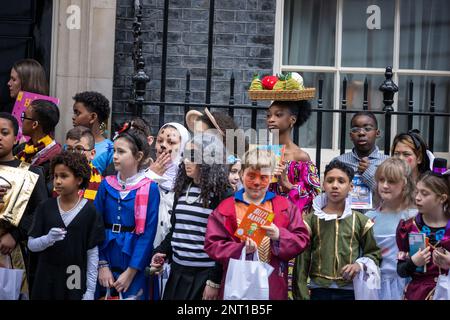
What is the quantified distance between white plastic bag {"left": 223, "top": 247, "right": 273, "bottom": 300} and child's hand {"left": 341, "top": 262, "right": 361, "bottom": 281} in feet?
1.83

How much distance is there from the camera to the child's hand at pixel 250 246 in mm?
6930

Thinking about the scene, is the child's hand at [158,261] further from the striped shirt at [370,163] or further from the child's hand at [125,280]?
the striped shirt at [370,163]

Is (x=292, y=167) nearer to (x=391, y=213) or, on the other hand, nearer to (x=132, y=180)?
(x=391, y=213)

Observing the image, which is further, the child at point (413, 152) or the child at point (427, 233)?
the child at point (413, 152)

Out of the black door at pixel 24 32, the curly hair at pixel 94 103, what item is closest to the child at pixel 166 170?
the curly hair at pixel 94 103

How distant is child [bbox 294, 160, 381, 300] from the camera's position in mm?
7211

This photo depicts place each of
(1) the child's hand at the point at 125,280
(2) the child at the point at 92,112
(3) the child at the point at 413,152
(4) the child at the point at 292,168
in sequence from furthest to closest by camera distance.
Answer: (2) the child at the point at 92,112 → (3) the child at the point at 413,152 → (4) the child at the point at 292,168 → (1) the child's hand at the point at 125,280

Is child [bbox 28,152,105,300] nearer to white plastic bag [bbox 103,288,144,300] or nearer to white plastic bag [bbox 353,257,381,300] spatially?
white plastic bag [bbox 103,288,144,300]

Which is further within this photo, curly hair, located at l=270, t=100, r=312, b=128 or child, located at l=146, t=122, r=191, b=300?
curly hair, located at l=270, t=100, r=312, b=128

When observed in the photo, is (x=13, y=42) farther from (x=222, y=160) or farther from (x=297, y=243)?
(x=297, y=243)

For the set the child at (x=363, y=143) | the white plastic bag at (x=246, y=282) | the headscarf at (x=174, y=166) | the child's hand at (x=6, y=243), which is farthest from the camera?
the child at (x=363, y=143)

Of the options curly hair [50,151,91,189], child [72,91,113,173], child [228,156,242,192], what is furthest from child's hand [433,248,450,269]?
child [72,91,113,173]

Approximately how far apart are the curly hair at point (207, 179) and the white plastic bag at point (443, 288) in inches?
60.7
